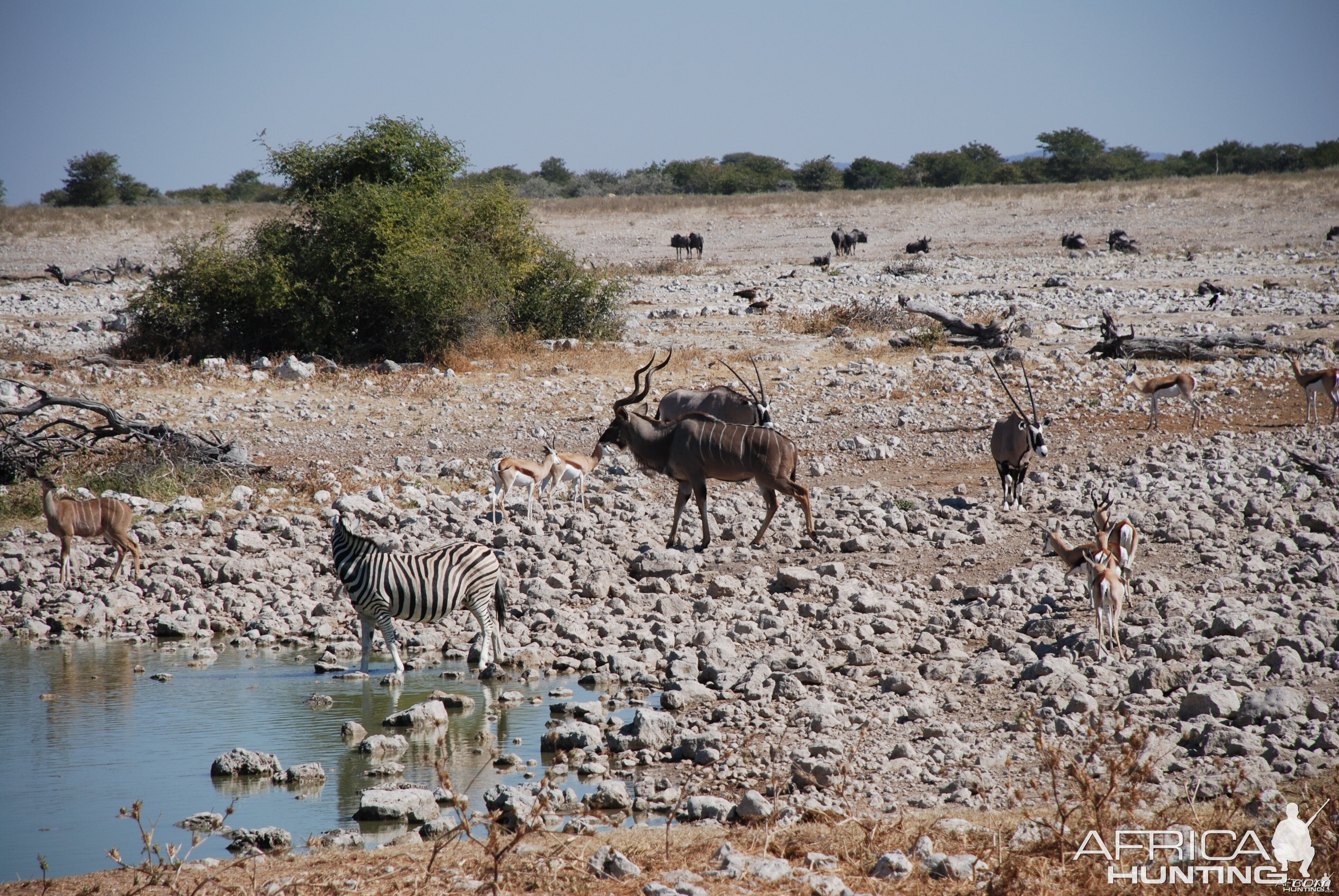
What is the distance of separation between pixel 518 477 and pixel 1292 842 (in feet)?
25.9

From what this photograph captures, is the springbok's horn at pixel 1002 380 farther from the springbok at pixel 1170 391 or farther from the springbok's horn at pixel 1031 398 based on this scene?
the springbok at pixel 1170 391

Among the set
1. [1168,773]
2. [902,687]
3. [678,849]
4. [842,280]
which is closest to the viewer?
[678,849]

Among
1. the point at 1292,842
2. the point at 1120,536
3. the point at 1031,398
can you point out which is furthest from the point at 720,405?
the point at 1292,842

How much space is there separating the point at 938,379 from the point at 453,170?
9.56m

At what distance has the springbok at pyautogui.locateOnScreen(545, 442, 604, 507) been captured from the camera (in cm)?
1146

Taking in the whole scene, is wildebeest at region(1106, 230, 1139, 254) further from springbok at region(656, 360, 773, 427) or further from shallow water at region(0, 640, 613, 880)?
shallow water at region(0, 640, 613, 880)

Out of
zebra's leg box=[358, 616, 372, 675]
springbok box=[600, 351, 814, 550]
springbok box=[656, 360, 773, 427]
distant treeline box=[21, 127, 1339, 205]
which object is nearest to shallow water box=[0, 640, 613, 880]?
zebra's leg box=[358, 616, 372, 675]

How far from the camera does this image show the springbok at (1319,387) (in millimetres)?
13594

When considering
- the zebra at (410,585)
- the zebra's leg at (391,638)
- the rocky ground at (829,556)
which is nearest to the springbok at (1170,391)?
the rocky ground at (829,556)

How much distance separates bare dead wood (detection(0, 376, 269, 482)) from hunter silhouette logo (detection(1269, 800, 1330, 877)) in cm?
1041

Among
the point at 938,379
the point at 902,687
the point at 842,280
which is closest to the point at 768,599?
the point at 902,687

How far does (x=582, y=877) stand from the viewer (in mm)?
4453

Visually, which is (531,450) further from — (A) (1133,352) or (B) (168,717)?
(A) (1133,352)

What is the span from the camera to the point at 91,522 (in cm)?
941
